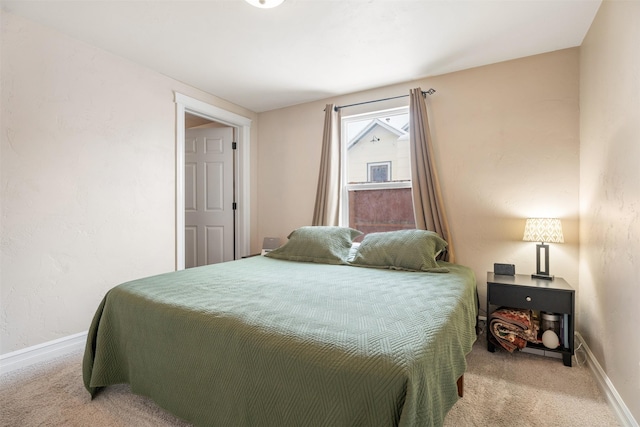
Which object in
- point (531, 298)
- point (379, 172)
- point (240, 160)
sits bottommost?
point (531, 298)

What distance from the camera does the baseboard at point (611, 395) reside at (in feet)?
4.74

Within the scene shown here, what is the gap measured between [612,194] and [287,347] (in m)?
2.03

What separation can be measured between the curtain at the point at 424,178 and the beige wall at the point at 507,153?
0.13 m

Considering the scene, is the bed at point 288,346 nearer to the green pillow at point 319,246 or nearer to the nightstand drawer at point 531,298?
the nightstand drawer at point 531,298

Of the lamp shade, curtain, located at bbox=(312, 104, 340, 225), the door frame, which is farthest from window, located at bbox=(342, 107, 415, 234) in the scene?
the door frame

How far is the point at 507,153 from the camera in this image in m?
2.68

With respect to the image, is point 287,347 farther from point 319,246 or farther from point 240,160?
point 240,160

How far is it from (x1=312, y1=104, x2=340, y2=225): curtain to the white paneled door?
1286mm

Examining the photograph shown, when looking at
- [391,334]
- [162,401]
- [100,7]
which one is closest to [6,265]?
[162,401]

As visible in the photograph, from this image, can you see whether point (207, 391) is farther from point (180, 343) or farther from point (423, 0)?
point (423, 0)

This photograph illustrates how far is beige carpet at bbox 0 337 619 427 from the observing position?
5.03 ft

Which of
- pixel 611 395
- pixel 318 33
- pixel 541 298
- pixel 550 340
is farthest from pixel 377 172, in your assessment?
pixel 611 395

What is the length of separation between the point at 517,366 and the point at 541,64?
2436 millimetres

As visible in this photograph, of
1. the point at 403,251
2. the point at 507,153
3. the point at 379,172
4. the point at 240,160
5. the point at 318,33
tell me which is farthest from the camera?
the point at 240,160
